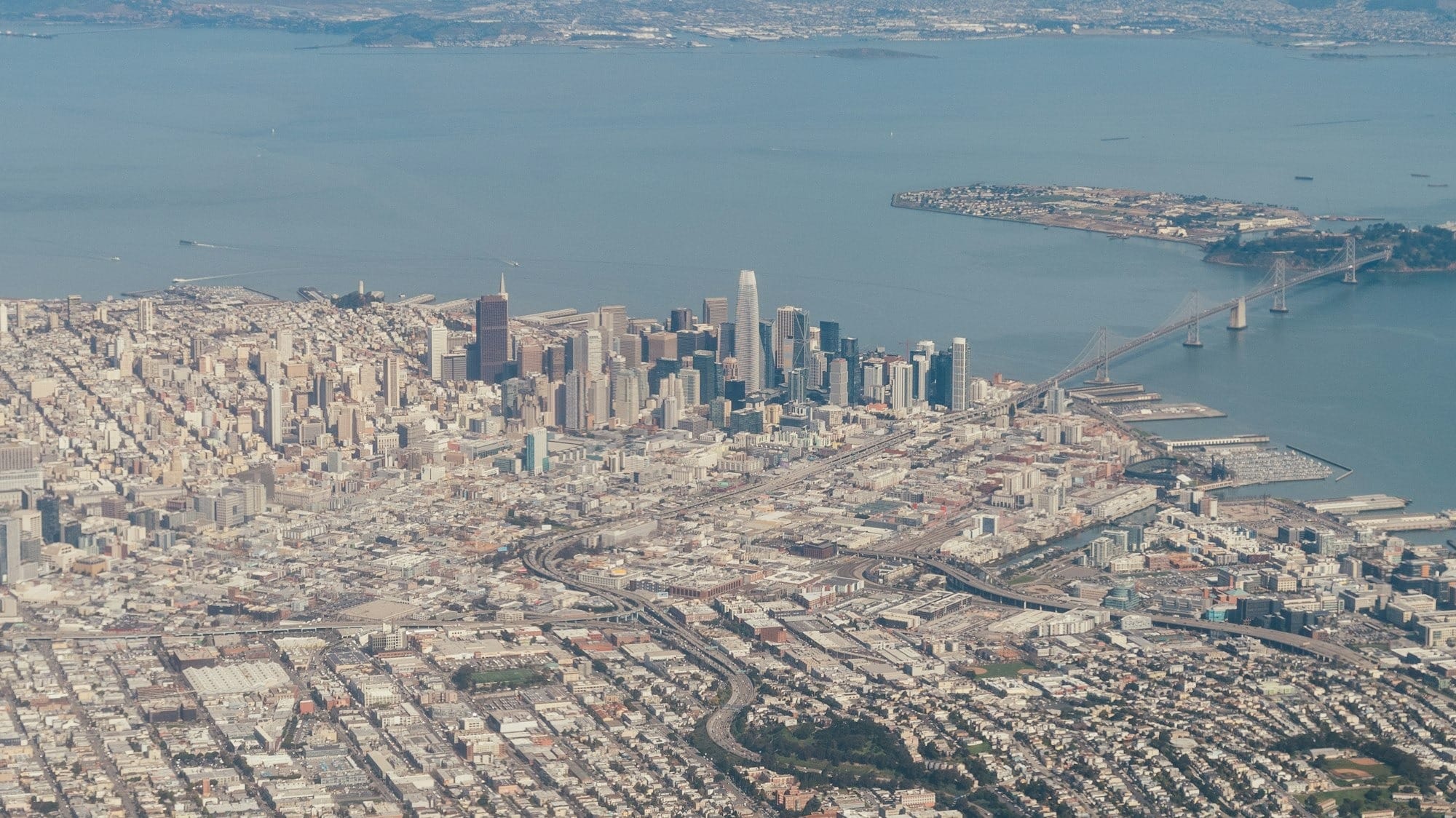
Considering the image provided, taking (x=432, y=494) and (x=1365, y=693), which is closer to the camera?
(x=1365, y=693)

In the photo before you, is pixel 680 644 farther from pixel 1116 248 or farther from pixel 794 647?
pixel 1116 248

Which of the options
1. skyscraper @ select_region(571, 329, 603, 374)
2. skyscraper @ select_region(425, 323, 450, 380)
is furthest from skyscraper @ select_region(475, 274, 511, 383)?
skyscraper @ select_region(571, 329, 603, 374)

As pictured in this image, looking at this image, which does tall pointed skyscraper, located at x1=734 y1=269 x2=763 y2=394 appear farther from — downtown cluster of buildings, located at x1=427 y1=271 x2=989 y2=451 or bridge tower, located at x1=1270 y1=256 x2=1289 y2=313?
bridge tower, located at x1=1270 y1=256 x2=1289 y2=313

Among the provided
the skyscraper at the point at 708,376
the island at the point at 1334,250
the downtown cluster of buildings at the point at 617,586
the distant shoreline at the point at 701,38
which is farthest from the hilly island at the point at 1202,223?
the distant shoreline at the point at 701,38

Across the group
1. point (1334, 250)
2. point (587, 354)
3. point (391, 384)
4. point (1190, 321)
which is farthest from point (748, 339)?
point (1334, 250)

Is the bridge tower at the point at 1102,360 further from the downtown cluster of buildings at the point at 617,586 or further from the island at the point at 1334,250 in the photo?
the island at the point at 1334,250

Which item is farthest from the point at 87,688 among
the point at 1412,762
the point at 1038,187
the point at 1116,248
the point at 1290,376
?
the point at 1038,187

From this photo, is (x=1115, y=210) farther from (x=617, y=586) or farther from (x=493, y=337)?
(x=617, y=586)

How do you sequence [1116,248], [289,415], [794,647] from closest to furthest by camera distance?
[794,647] → [289,415] → [1116,248]
